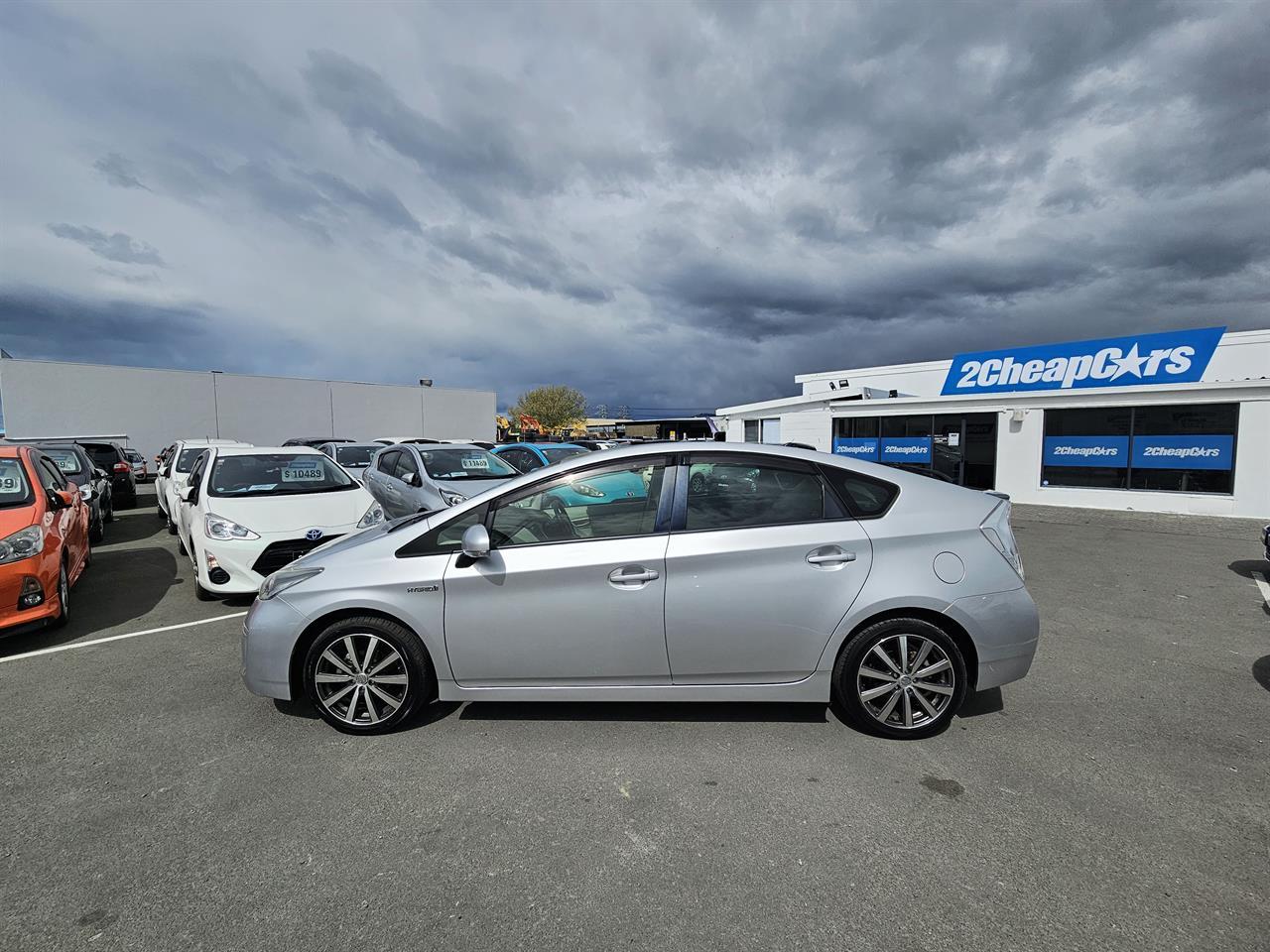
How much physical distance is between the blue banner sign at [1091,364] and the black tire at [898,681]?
16266 millimetres

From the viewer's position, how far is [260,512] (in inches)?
237

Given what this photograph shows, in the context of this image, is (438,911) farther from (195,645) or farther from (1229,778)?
(195,645)

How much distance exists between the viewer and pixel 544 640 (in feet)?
10.3

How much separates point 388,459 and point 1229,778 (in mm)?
10831

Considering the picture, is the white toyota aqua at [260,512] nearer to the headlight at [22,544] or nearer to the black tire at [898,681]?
the headlight at [22,544]

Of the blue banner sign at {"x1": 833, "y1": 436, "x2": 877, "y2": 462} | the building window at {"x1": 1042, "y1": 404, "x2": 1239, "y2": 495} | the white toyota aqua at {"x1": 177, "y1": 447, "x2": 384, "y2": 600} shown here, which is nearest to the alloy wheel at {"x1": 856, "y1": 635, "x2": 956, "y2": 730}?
the white toyota aqua at {"x1": 177, "y1": 447, "x2": 384, "y2": 600}

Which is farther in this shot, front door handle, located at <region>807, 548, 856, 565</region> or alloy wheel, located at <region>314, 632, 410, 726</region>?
alloy wheel, located at <region>314, 632, 410, 726</region>

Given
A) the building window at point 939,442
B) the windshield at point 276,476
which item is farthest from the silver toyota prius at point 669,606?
the building window at point 939,442

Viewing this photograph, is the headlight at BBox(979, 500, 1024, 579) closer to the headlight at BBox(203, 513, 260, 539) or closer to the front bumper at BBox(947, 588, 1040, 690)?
the front bumper at BBox(947, 588, 1040, 690)

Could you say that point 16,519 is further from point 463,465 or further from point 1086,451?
point 1086,451

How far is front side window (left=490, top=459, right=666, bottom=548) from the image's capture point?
328 cm

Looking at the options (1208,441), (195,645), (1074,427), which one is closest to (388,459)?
(195,645)

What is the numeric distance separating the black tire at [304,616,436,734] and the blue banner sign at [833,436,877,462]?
17294 millimetres

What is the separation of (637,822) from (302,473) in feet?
20.5
